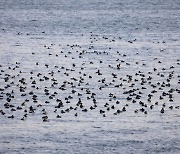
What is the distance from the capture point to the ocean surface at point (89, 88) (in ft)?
45.7

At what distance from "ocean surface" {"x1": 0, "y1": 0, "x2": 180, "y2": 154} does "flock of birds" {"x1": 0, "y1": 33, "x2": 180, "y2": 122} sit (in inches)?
1.7

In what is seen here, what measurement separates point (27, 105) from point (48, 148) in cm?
461

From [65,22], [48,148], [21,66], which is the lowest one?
[48,148]

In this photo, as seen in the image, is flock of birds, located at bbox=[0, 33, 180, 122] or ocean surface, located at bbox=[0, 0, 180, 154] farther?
flock of birds, located at bbox=[0, 33, 180, 122]

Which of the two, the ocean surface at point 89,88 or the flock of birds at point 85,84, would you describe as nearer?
the ocean surface at point 89,88

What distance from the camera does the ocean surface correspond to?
13938 millimetres

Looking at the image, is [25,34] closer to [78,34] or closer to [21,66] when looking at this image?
[78,34]

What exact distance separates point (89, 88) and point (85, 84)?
79cm

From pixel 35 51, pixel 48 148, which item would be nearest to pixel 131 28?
pixel 35 51

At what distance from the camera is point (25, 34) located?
36500 millimetres

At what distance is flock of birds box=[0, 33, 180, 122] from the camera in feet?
55.9

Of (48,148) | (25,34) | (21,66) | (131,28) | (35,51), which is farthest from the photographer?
(131,28)

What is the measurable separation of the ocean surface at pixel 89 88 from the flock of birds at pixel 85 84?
0.04 meters

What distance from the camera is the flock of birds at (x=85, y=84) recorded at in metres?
17.0
